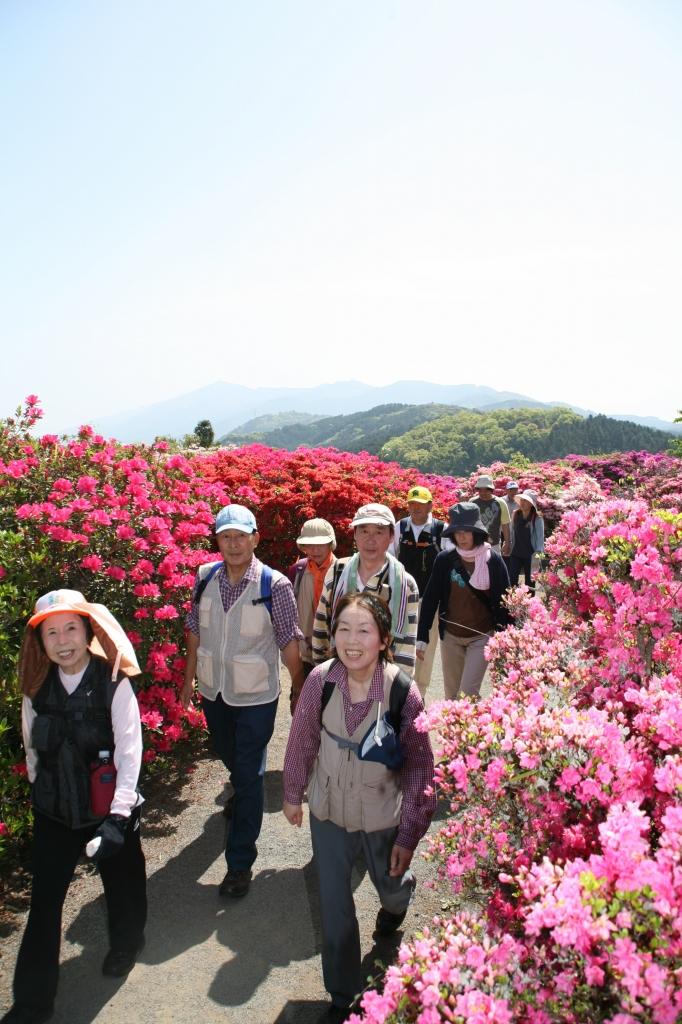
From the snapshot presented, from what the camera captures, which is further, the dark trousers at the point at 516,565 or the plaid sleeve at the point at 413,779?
the dark trousers at the point at 516,565

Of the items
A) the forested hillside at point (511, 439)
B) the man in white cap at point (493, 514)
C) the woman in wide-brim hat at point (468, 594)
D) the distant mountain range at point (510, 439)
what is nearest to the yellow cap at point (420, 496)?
the woman in wide-brim hat at point (468, 594)

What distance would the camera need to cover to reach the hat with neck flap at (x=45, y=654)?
2.98 meters

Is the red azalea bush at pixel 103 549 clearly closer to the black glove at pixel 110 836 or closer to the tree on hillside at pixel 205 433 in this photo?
the black glove at pixel 110 836

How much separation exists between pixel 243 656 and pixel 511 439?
95910 mm

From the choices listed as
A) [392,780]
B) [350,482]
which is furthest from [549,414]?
[392,780]

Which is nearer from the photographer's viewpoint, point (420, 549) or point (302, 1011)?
point (302, 1011)

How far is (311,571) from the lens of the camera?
5.16 metres

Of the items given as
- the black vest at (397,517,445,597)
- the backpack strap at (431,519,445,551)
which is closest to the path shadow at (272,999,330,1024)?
the black vest at (397,517,445,597)

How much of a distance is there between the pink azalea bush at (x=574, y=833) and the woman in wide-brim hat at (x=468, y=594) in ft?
4.97

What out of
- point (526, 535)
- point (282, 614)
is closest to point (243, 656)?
point (282, 614)

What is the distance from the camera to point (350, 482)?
1029cm

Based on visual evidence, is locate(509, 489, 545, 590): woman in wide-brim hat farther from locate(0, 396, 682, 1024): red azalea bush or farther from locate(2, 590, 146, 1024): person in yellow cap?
locate(2, 590, 146, 1024): person in yellow cap

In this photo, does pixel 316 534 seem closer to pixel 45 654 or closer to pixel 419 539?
pixel 419 539

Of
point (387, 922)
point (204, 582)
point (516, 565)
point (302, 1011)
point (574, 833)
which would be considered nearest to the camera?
point (574, 833)
